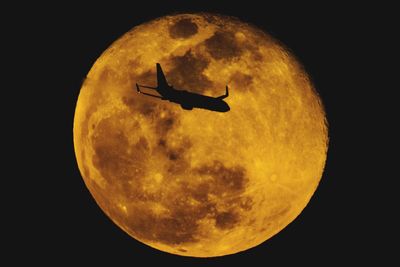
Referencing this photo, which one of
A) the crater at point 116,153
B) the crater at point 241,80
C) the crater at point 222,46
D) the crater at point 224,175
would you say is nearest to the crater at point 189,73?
the crater at point 222,46

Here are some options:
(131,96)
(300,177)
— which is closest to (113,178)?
(131,96)

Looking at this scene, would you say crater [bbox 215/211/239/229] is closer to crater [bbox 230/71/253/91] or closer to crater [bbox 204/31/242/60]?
crater [bbox 230/71/253/91]

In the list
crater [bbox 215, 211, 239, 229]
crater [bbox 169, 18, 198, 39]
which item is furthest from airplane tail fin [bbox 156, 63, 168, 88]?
crater [bbox 215, 211, 239, 229]

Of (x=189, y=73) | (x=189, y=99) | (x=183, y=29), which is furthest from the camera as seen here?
(x=183, y=29)

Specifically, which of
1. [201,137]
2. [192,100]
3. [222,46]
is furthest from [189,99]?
[222,46]

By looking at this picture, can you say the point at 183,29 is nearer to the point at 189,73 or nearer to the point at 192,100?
the point at 189,73

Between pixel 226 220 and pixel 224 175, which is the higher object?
pixel 224 175
